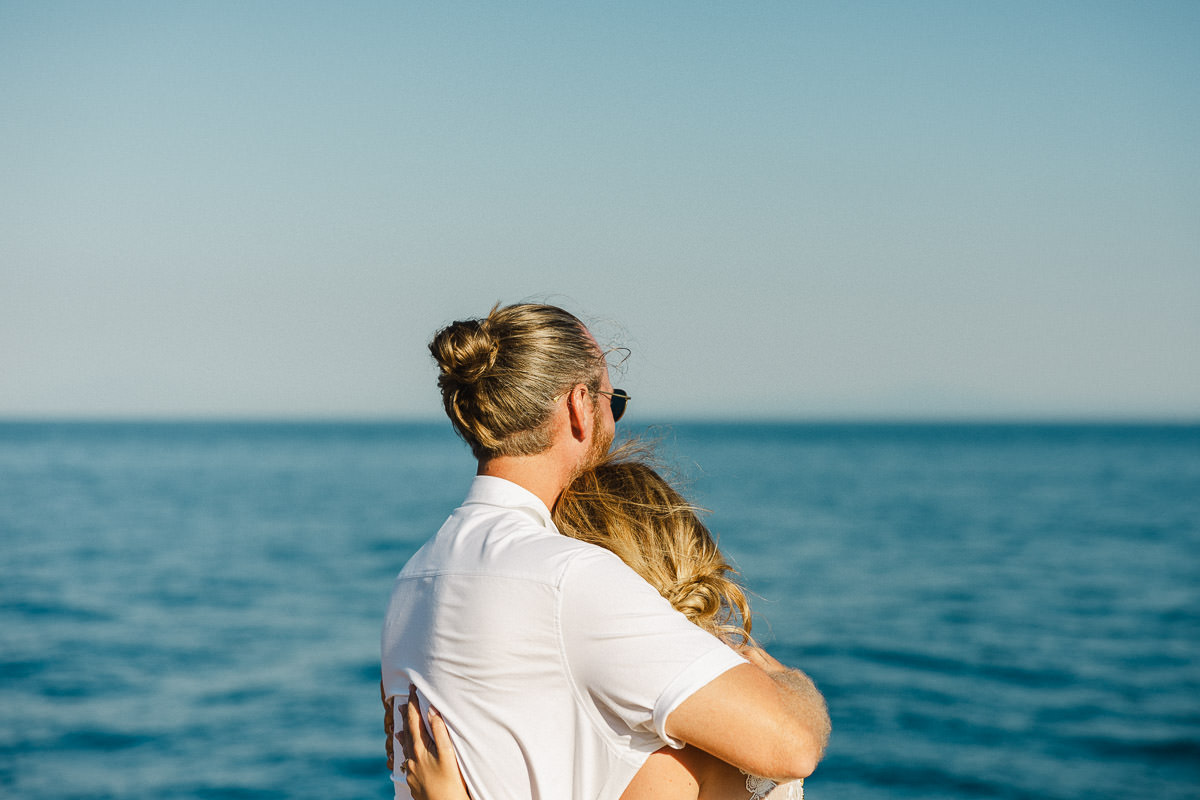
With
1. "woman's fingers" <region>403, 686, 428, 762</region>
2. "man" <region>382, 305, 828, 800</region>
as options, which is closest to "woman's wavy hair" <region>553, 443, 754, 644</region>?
"man" <region>382, 305, 828, 800</region>

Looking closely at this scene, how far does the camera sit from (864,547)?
24.8 metres

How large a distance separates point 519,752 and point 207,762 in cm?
943

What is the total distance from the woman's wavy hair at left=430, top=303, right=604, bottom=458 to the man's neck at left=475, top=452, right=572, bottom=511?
0.06 ft

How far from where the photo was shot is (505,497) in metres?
2.21

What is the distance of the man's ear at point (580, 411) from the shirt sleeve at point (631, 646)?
0.45m

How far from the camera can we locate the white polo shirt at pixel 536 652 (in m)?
1.88

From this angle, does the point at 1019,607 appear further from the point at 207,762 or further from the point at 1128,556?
the point at 207,762

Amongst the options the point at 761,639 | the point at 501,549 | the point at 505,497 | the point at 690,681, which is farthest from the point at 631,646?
the point at 761,639

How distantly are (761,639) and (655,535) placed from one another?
0.94 metres

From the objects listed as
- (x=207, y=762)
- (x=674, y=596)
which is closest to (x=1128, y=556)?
(x=207, y=762)

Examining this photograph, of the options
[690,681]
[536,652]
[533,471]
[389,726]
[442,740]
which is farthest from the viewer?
[389,726]

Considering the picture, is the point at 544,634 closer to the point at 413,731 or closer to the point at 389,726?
the point at 413,731

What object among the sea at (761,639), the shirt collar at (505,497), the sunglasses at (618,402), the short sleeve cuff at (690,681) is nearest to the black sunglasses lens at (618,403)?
the sunglasses at (618,402)

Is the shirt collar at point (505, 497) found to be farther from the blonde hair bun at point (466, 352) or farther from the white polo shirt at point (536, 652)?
the blonde hair bun at point (466, 352)
